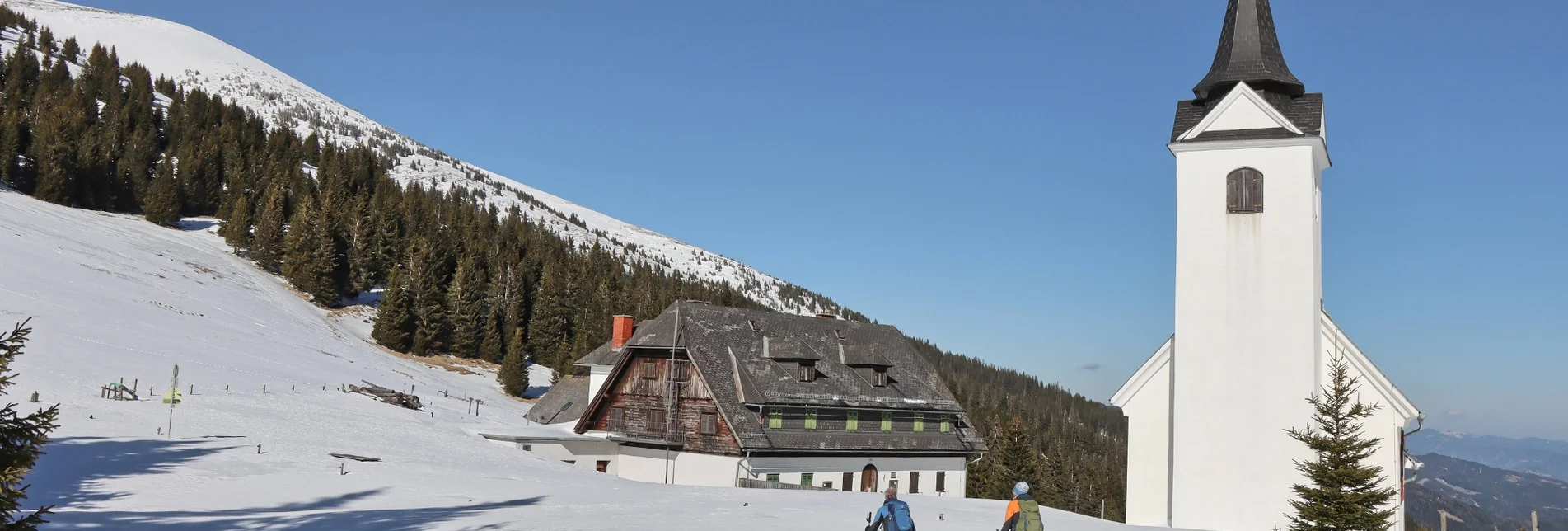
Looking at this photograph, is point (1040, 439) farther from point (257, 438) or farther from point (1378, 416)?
point (257, 438)

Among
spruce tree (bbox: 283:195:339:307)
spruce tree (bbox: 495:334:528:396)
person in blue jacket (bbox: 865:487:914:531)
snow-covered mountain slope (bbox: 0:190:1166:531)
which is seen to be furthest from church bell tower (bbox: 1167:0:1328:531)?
spruce tree (bbox: 283:195:339:307)

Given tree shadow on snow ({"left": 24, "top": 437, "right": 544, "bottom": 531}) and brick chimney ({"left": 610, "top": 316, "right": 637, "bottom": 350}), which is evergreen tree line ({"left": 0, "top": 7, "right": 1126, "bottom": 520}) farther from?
tree shadow on snow ({"left": 24, "top": 437, "right": 544, "bottom": 531})

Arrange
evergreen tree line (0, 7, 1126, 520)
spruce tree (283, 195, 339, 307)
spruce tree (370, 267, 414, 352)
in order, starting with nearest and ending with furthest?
spruce tree (370, 267, 414, 352), evergreen tree line (0, 7, 1126, 520), spruce tree (283, 195, 339, 307)

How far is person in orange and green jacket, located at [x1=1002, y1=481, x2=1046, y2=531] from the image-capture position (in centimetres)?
Answer: 1466

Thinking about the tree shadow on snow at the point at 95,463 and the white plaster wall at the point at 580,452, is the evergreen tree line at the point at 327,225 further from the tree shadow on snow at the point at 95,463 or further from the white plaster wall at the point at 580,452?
the tree shadow on snow at the point at 95,463

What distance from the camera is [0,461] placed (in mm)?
10766

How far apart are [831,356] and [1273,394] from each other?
27.1 meters

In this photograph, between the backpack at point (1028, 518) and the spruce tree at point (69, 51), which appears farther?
the spruce tree at point (69, 51)

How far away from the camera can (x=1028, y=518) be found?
14.8 m

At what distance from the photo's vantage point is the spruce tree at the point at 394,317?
2844 inches

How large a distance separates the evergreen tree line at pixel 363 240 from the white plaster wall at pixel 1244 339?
36.8 meters

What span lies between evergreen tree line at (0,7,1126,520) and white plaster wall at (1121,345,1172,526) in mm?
34157

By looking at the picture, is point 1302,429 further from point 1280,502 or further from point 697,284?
point 697,284

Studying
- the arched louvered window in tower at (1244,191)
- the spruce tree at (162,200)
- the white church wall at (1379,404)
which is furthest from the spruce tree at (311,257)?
the white church wall at (1379,404)
